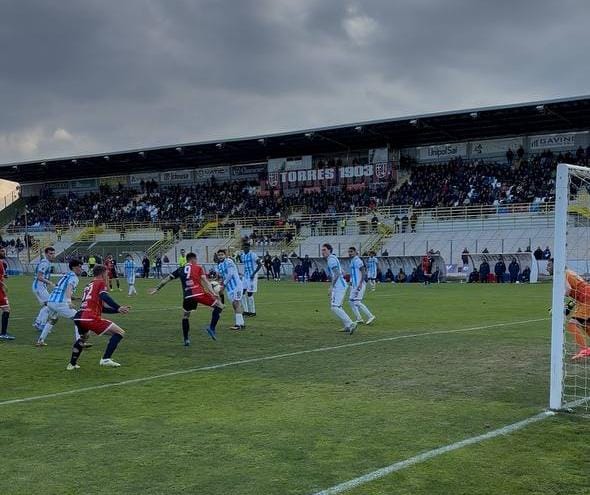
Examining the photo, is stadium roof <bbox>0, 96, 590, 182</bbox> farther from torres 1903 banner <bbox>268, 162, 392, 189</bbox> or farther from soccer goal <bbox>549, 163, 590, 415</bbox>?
soccer goal <bbox>549, 163, 590, 415</bbox>

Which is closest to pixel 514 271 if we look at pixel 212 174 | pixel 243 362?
pixel 243 362

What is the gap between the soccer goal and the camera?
7633mm

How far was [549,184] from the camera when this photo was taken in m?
45.2

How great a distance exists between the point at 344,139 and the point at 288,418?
49.5 meters

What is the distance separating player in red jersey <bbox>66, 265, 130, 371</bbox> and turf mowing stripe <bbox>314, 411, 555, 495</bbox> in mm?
5975

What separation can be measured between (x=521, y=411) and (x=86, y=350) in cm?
860

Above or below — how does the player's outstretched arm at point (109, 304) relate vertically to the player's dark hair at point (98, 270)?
below

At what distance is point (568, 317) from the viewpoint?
34.0ft

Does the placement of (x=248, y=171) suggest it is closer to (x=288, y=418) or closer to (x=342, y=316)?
(x=342, y=316)

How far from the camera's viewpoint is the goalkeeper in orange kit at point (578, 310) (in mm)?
9719

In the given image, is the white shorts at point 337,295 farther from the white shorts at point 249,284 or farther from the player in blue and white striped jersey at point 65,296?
the player in blue and white striped jersey at point 65,296

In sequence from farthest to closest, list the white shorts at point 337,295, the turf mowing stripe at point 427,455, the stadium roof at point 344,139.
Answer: the stadium roof at point 344,139 < the white shorts at point 337,295 < the turf mowing stripe at point 427,455

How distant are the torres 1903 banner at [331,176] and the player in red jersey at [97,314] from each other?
4572cm

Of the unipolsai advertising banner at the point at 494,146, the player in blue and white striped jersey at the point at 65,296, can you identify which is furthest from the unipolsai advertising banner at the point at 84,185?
the player in blue and white striped jersey at the point at 65,296
